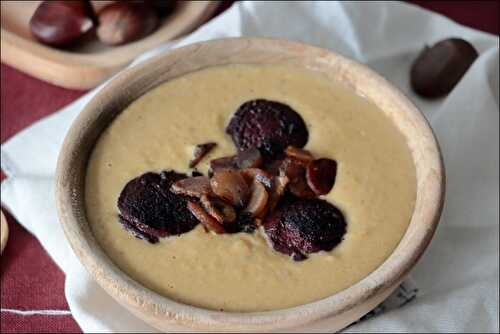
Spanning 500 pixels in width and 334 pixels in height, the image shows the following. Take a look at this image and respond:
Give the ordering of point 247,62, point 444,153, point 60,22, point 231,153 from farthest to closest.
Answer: point 60,22, point 444,153, point 247,62, point 231,153

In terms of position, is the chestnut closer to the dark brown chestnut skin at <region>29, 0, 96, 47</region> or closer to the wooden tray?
the wooden tray

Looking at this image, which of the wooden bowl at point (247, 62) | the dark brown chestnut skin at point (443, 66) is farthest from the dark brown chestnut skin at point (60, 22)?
the dark brown chestnut skin at point (443, 66)

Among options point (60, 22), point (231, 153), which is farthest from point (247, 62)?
point (60, 22)

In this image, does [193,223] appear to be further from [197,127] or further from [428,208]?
[428,208]

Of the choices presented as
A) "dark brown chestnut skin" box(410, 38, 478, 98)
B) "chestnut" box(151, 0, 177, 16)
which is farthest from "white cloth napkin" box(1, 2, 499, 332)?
"chestnut" box(151, 0, 177, 16)

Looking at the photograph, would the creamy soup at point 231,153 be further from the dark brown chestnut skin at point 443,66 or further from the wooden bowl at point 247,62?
the dark brown chestnut skin at point 443,66

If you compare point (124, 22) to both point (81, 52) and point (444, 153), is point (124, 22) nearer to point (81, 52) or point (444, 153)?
point (81, 52)

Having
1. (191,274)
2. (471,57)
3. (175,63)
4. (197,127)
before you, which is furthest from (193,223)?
(471,57)
